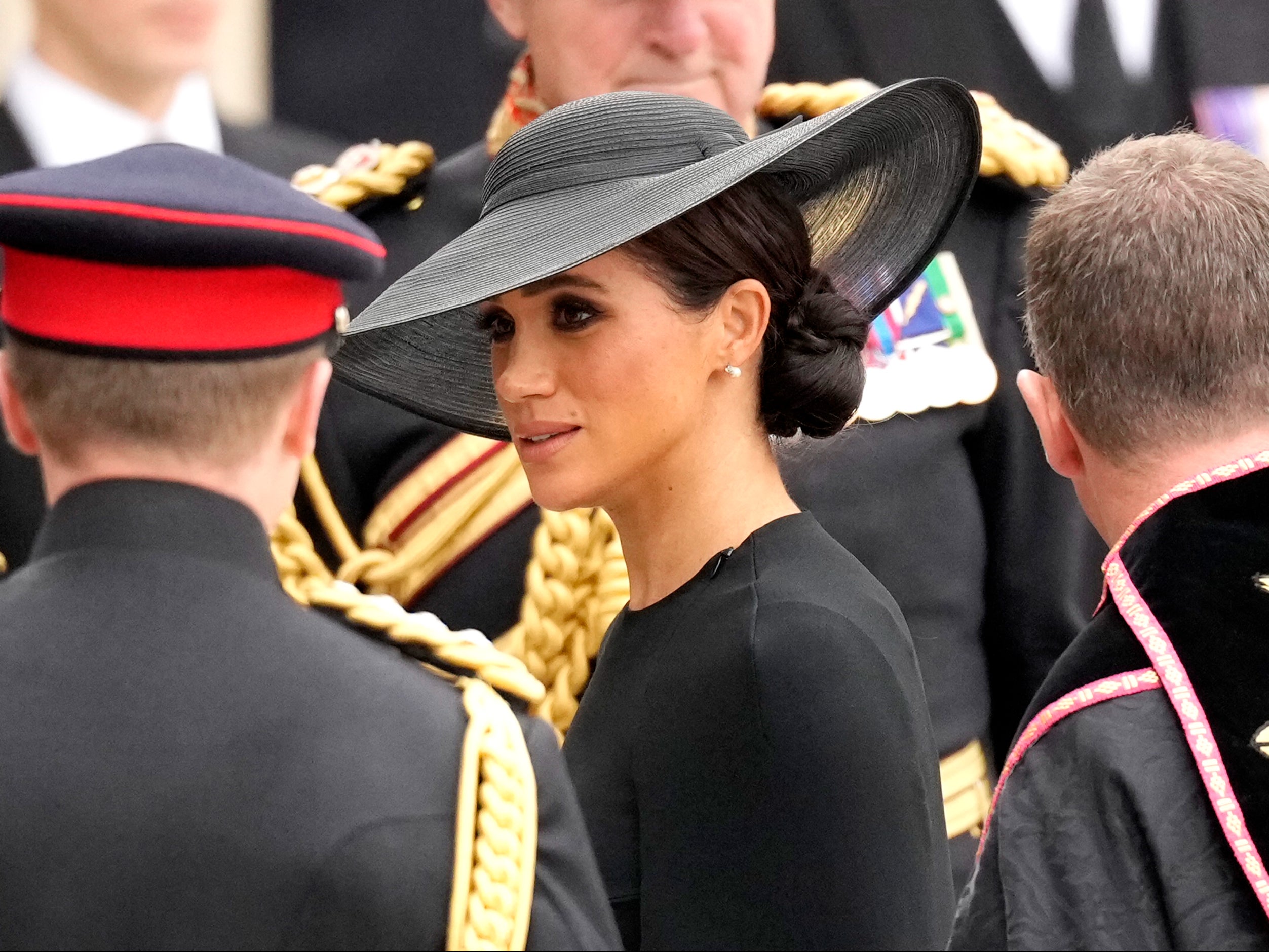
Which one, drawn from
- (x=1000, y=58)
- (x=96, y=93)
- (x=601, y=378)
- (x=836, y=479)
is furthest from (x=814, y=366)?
(x=1000, y=58)

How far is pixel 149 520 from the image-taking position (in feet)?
3.78

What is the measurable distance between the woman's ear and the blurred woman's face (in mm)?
15

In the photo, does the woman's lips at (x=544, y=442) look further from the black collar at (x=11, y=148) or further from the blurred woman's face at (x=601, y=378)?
the black collar at (x=11, y=148)

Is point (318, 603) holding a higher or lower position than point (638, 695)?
Result: higher

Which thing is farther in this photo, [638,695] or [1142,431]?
[638,695]

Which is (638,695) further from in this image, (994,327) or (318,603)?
(994,327)

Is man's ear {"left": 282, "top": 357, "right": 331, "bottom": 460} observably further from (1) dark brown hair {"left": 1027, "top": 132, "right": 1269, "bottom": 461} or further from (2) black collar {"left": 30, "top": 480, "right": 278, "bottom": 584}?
(1) dark brown hair {"left": 1027, "top": 132, "right": 1269, "bottom": 461}

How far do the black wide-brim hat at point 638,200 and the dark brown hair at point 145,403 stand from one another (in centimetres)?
41

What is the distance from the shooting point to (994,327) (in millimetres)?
2332

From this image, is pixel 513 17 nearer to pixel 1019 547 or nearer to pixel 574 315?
pixel 574 315

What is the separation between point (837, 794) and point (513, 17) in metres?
1.16

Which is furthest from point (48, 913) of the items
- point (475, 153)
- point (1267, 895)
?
point (475, 153)

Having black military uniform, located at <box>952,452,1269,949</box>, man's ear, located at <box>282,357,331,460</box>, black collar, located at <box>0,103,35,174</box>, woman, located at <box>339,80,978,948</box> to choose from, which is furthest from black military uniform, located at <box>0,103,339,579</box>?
black military uniform, located at <box>952,452,1269,949</box>

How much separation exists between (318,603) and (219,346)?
0.22 metres
